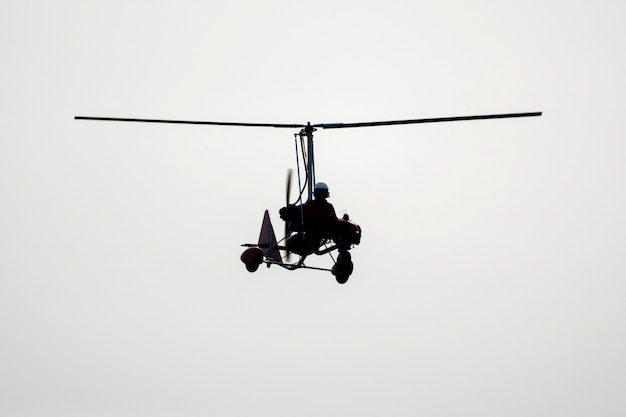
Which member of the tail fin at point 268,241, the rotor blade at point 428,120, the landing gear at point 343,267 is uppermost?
the rotor blade at point 428,120

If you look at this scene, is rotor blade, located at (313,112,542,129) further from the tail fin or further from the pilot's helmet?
the tail fin

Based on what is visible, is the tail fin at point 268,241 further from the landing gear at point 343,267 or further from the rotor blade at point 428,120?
the rotor blade at point 428,120

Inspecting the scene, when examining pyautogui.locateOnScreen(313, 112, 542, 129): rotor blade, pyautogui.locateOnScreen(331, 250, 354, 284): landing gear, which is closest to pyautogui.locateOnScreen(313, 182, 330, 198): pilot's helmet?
pyautogui.locateOnScreen(313, 112, 542, 129): rotor blade

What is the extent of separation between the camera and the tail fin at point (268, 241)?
31375 mm

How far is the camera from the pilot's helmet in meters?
31.2

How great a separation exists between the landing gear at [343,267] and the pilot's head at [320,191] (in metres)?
2.07

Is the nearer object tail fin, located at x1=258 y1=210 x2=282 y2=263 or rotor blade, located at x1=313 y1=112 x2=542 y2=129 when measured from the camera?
rotor blade, located at x1=313 y1=112 x2=542 y2=129

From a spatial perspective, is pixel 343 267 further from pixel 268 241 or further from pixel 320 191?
pixel 320 191

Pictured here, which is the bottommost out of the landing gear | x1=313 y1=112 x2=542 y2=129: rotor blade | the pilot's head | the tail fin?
the landing gear

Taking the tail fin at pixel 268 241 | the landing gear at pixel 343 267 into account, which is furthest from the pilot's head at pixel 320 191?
the landing gear at pixel 343 267

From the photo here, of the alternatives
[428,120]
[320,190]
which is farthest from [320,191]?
[428,120]

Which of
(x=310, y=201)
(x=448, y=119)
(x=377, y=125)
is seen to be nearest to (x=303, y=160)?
(x=310, y=201)

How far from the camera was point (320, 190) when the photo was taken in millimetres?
31188

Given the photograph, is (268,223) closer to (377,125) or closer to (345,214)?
(345,214)
